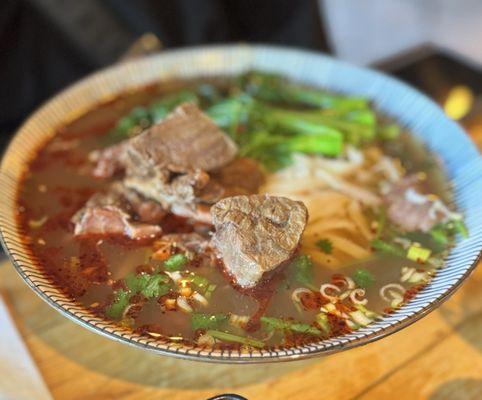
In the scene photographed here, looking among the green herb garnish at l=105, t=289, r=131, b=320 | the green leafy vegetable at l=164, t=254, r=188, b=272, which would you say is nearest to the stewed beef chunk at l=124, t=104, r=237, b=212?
the green leafy vegetable at l=164, t=254, r=188, b=272

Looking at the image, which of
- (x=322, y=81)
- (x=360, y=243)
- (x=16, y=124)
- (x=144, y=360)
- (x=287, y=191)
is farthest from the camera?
(x=16, y=124)

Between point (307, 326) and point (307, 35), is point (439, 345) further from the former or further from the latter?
point (307, 35)

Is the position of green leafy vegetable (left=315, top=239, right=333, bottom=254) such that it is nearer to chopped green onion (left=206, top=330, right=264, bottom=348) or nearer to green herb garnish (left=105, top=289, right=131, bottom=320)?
chopped green onion (left=206, top=330, right=264, bottom=348)

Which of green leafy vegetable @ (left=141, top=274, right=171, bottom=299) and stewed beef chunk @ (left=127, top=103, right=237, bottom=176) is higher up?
stewed beef chunk @ (left=127, top=103, right=237, bottom=176)

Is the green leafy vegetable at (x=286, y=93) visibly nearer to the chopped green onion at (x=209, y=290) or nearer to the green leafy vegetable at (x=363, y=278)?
the green leafy vegetable at (x=363, y=278)

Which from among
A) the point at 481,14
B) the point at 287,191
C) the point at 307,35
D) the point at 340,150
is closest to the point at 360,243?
the point at 287,191
